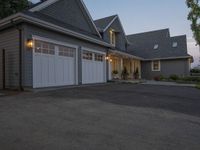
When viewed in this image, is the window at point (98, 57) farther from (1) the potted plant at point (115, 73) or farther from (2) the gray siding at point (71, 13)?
(1) the potted plant at point (115, 73)

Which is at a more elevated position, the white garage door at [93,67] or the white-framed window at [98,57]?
the white-framed window at [98,57]

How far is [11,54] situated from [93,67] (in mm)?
5525

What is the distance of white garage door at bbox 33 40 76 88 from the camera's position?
859 centimetres

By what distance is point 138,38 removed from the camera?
2891 centimetres

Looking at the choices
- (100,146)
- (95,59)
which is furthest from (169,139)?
(95,59)

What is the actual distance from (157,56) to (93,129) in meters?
20.6

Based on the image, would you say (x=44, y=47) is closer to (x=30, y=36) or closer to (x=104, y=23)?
(x=30, y=36)

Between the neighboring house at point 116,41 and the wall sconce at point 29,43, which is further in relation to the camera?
the neighboring house at point 116,41

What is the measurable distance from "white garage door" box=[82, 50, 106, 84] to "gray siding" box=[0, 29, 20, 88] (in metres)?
4.23

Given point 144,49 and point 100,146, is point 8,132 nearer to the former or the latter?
point 100,146

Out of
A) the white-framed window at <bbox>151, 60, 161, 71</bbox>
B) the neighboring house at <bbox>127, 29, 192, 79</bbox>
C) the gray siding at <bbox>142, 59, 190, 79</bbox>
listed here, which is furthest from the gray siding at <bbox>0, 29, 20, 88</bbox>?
the white-framed window at <bbox>151, 60, 161, 71</bbox>

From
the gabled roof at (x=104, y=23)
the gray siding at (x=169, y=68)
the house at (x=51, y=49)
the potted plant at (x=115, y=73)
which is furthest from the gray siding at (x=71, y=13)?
the gray siding at (x=169, y=68)

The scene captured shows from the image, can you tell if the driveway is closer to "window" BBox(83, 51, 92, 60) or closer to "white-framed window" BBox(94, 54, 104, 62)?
"window" BBox(83, 51, 92, 60)

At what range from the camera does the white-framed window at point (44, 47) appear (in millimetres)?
8656
